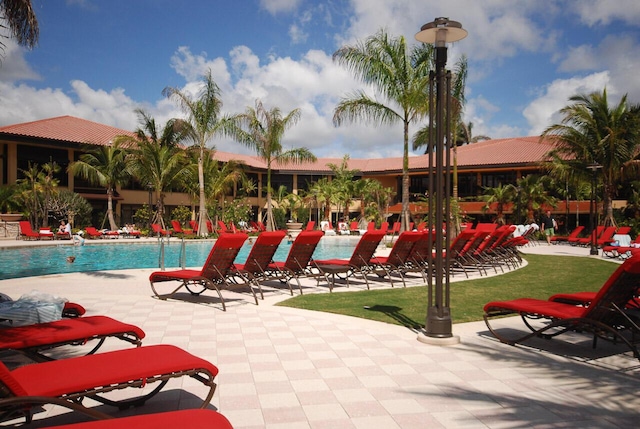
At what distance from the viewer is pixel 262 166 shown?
42625 millimetres

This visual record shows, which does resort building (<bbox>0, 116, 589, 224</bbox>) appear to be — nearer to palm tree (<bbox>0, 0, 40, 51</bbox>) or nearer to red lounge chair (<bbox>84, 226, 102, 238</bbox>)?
red lounge chair (<bbox>84, 226, 102, 238</bbox>)

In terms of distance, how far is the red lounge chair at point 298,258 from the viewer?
931 centimetres

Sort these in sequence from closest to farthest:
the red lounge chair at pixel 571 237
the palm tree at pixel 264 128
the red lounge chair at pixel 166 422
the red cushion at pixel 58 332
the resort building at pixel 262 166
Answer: the red lounge chair at pixel 166 422 < the red cushion at pixel 58 332 < the red lounge chair at pixel 571 237 < the palm tree at pixel 264 128 < the resort building at pixel 262 166

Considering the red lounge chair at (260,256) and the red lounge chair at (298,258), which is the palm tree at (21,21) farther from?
the red lounge chair at (298,258)

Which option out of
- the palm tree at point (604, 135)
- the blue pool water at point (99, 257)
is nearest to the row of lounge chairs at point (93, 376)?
the blue pool water at point (99, 257)

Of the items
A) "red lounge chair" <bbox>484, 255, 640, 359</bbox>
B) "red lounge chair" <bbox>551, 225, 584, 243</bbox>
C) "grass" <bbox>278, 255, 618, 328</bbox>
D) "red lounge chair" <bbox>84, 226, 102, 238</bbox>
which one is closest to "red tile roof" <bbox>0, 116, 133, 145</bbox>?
"red lounge chair" <bbox>84, 226, 102, 238</bbox>

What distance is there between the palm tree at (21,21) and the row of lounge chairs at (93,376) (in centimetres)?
597

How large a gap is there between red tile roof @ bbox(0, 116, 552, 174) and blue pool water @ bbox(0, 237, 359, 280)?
32.5 ft

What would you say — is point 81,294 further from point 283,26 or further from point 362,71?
point 362,71

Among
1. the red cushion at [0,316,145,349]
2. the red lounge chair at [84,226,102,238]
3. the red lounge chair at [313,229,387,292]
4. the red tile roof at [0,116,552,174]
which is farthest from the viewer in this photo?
the red tile roof at [0,116,552,174]

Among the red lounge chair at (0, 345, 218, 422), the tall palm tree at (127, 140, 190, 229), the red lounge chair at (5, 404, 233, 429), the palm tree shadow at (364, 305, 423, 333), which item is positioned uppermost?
the tall palm tree at (127, 140, 190, 229)

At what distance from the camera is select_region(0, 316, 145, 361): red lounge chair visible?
3855 millimetres

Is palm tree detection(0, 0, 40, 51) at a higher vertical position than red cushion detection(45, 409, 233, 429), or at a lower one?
higher

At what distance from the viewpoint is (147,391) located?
394cm
